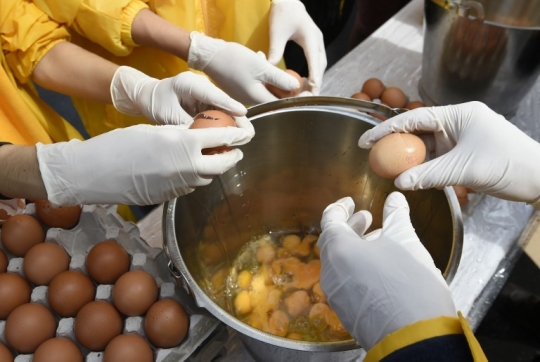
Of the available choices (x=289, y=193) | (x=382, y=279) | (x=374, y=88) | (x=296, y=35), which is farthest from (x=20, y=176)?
(x=374, y=88)

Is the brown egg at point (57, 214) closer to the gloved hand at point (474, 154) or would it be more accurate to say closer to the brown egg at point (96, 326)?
the brown egg at point (96, 326)

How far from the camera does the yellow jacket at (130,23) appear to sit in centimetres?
113

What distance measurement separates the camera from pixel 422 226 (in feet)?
3.40

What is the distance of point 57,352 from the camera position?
88cm

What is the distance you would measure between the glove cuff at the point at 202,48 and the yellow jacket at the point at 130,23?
0.42 feet

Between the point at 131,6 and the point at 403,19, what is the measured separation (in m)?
1.26

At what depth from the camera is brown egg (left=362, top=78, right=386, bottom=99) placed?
1556 mm

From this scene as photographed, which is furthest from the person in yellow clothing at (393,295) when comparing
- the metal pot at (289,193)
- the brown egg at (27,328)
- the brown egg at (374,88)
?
the brown egg at (374,88)

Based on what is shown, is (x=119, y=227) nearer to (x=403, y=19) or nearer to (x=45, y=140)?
(x=45, y=140)

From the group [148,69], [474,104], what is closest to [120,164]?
[148,69]

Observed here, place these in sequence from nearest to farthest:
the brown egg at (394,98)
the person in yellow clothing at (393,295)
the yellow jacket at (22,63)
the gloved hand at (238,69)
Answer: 1. the person in yellow clothing at (393,295)
2. the yellow jacket at (22,63)
3. the gloved hand at (238,69)
4. the brown egg at (394,98)

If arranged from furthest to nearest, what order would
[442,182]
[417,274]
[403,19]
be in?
[403,19] < [442,182] < [417,274]

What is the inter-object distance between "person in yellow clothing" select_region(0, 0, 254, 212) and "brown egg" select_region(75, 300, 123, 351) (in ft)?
0.82

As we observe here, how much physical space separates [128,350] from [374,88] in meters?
1.21
